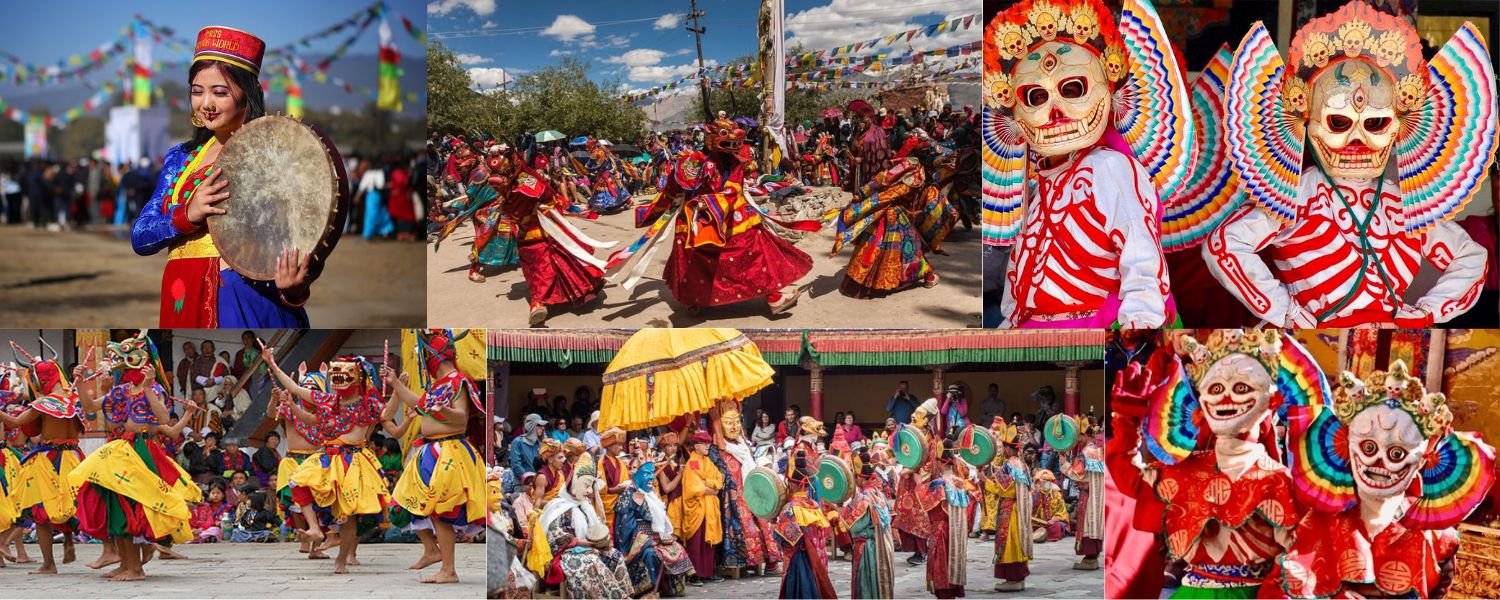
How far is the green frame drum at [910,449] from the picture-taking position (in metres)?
9.92

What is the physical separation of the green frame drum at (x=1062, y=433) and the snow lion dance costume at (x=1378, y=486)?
51.4 inches

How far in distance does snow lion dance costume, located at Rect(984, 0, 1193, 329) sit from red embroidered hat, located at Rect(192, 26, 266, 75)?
14.7 ft

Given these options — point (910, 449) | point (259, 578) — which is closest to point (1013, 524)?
point (910, 449)

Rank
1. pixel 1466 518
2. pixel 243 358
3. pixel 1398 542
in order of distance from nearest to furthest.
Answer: pixel 1398 542, pixel 1466 518, pixel 243 358

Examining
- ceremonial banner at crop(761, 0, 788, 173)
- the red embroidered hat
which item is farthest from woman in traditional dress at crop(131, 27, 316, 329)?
ceremonial banner at crop(761, 0, 788, 173)

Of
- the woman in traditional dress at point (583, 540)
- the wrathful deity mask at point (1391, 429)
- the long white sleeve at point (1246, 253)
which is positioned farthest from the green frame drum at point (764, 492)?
the wrathful deity mask at point (1391, 429)

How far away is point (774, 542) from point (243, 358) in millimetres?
3720

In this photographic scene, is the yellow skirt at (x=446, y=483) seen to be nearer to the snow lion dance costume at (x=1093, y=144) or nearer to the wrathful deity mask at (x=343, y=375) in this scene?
the wrathful deity mask at (x=343, y=375)

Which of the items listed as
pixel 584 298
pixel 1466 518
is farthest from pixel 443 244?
pixel 1466 518

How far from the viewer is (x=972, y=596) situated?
32.7ft

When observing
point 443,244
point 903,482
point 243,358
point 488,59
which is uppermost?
point 488,59

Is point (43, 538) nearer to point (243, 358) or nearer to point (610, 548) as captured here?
point (243, 358)

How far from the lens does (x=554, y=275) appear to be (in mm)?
10070

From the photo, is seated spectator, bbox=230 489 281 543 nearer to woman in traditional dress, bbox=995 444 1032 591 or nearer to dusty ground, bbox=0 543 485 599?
dusty ground, bbox=0 543 485 599
